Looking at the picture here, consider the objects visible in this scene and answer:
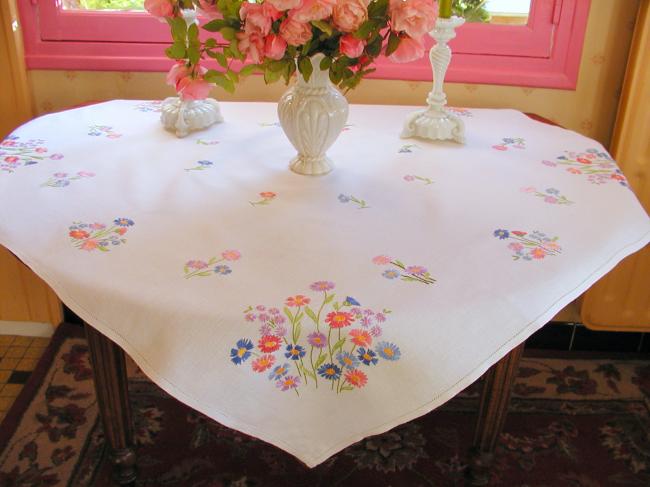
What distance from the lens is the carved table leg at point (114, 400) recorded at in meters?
1.25

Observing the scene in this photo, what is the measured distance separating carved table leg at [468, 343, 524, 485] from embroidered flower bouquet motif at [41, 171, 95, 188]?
2.85 feet

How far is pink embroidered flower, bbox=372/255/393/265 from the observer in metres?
1.03

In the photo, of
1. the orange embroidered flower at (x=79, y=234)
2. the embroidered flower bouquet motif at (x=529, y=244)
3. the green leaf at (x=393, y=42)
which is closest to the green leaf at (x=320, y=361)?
the embroidered flower bouquet motif at (x=529, y=244)

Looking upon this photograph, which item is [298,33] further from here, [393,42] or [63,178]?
[63,178]

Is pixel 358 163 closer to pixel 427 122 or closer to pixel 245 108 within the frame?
pixel 427 122

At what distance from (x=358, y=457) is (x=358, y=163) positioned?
2.60ft

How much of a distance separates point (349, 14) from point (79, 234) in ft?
1.83

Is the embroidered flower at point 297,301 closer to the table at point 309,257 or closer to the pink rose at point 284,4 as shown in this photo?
the table at point 309,257

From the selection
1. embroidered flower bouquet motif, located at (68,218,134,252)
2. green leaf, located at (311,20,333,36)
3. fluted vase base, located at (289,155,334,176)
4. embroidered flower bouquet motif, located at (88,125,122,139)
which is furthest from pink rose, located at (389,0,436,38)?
embroidered flower bouquet motif, located at (88,125,122,139)

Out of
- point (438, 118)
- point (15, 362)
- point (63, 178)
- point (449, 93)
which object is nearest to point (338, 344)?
point (63, 178)

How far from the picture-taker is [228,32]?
1.12m

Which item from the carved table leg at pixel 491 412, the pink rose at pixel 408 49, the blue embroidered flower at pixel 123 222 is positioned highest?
the pink rose at pixel 408 49

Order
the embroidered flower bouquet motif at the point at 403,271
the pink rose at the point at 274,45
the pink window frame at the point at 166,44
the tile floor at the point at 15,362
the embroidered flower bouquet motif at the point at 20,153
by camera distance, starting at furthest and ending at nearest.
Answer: the tile floor at the point at 15,362 < the pink window frame at the point at 166,44 < the embroidered flower bouquet motif at the point at 20,153 < the pink rose at the point at 274,45 < the embroidered flower bouquet motif at the point at 403,271

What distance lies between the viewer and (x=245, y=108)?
1.77 metres
